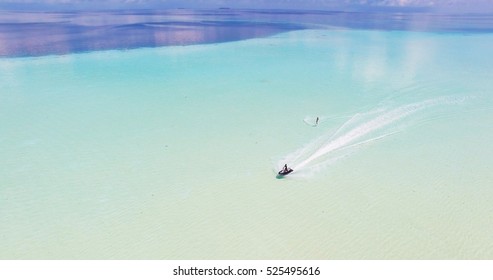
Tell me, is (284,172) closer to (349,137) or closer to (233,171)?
(233,171)

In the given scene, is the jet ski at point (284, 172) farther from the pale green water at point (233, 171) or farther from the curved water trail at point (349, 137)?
the pale green water at point (233, 171)

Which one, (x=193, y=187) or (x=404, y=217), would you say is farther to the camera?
(x=193, y=187)

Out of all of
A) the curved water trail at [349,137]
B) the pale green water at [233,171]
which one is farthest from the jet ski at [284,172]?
the pale green water at [233,171]

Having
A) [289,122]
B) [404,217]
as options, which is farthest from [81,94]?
[404,217]
